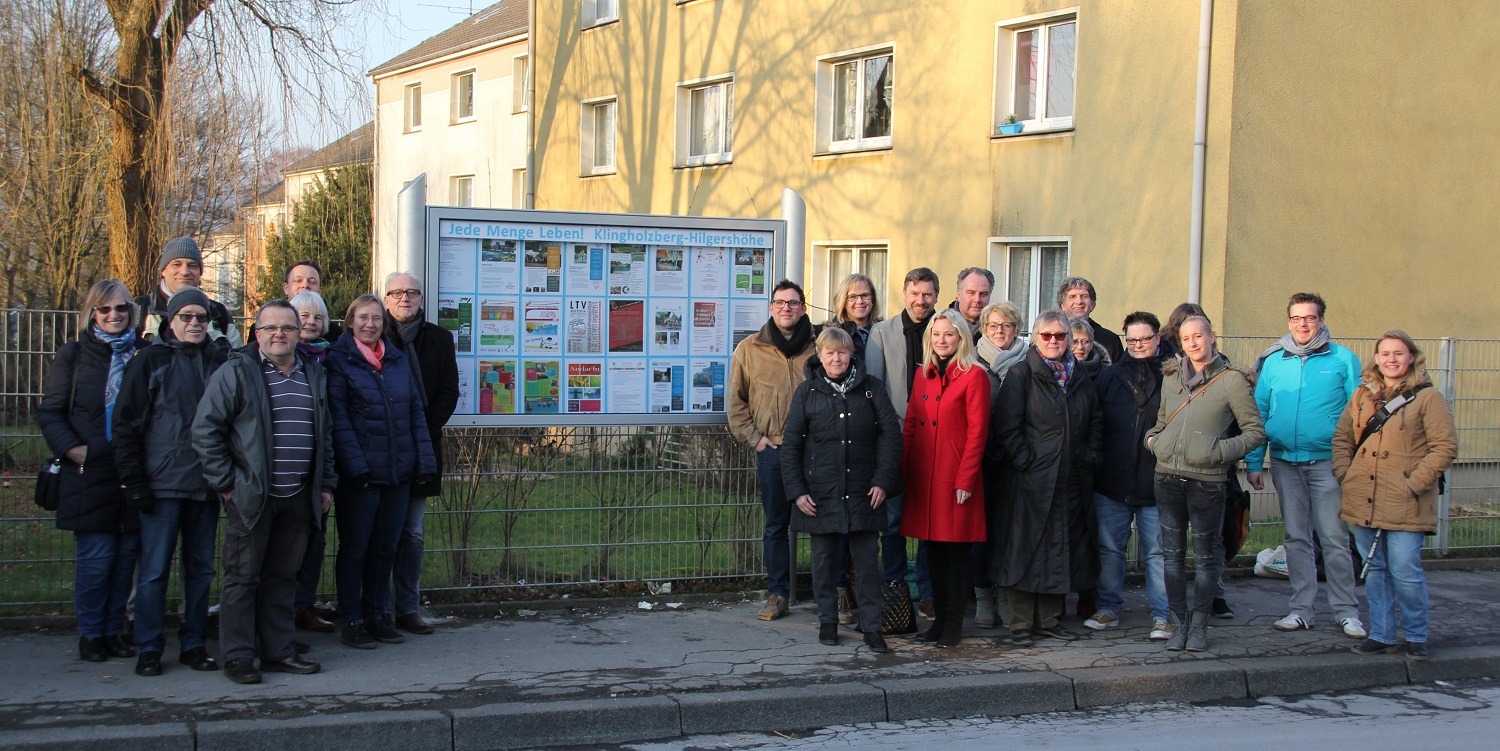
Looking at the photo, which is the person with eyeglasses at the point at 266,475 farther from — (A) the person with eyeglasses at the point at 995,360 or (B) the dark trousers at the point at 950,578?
(A) the person with eyeglasses at the point at 995,360

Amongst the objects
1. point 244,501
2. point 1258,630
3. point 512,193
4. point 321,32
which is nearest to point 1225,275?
point 1258,630

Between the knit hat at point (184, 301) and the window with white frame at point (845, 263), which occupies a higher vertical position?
the window with white frame at point (845, 263)

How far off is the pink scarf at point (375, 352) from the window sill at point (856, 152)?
10713 millimetres

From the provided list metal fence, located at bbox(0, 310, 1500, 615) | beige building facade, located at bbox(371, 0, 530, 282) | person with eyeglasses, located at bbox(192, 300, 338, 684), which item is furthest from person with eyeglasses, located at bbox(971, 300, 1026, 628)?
beige building facade, located at bbox(371, 0, 530, 282)

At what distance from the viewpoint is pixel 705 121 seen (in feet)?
63.9

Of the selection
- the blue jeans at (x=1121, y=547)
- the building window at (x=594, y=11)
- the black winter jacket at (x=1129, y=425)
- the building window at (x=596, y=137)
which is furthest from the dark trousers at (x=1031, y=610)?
the building window at (x=594, y=11)

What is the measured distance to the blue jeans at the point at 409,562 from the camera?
6.82 m

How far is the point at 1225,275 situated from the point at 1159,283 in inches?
27.8

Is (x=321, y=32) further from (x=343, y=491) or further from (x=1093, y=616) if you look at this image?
(x=1093, y=616)

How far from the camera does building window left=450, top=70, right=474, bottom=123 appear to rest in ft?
102

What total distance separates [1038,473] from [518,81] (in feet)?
79.6

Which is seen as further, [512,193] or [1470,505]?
[512,193]

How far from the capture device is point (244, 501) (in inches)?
219

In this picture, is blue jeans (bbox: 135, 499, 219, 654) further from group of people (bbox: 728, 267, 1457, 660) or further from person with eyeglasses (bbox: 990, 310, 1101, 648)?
person with eyeglasses (bbox: 990, 310, 1101, 648)
